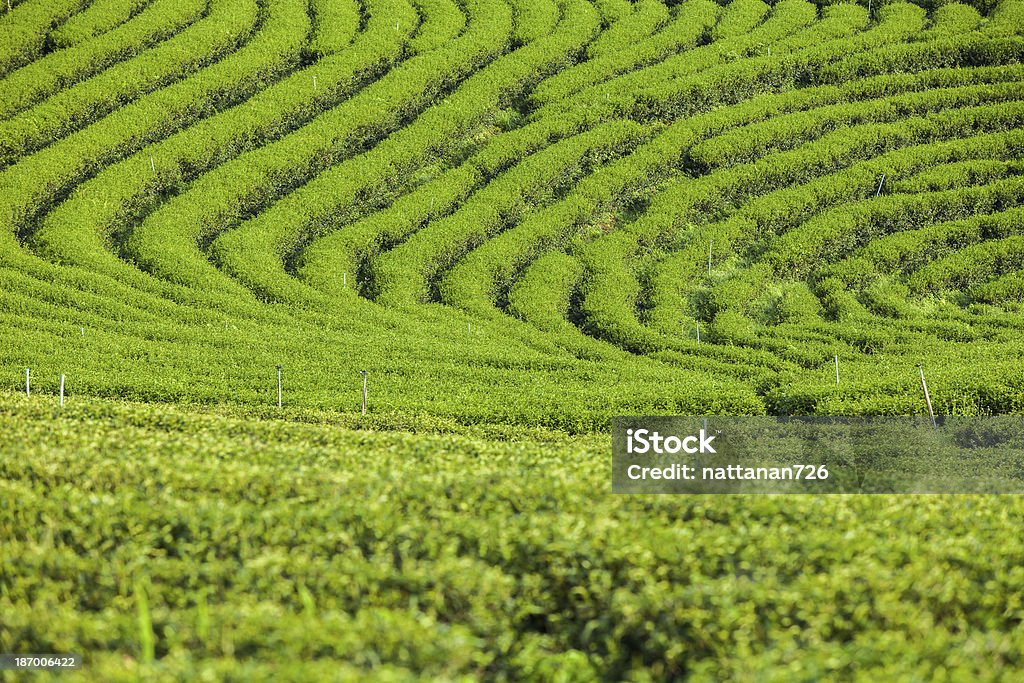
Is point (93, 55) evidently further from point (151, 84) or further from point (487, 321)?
point (487, 321)

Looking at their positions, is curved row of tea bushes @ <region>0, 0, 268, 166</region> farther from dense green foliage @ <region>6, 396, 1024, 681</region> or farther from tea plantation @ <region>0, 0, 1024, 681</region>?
dense green foliage @ <region>6, 396, 1024, 681</region>

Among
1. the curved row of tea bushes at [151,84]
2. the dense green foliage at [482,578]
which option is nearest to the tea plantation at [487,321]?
the dense green foliage at [482,578]

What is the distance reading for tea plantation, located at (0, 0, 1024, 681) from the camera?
34.5ft

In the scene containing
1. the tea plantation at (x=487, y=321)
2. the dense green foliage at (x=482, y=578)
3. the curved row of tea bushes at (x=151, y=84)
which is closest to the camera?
the dense green foliage at (x=482, y=578)

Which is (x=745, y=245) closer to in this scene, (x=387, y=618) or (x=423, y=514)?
(x=423, y=514)

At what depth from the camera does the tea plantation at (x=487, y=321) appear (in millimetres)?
10516

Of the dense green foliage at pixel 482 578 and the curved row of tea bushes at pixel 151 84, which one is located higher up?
the curved row of tea bushes at pixel 151 84

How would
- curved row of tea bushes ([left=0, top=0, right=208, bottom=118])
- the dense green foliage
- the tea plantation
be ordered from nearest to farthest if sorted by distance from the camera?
the dense green foliage
the tea plantation
curved row of tea bushes ([left=0, top=0, right=208, bottom=118])

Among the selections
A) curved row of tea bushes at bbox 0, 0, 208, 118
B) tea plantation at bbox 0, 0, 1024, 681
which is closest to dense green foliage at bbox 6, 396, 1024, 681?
tea plantation at bbox 0, 0, 1024, 681

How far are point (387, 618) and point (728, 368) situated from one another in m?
23.4

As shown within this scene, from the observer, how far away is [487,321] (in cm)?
3638

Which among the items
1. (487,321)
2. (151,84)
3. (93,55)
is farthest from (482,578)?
(93,55)

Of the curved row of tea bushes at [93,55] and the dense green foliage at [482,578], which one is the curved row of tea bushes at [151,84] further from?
the dense green foliage at [482,578]

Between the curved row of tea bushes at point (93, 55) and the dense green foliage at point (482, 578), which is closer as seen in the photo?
the dense green foliage at point (482, 578)
